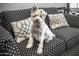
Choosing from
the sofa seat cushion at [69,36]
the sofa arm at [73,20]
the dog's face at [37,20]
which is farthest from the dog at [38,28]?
the sofa arm at [73,20]

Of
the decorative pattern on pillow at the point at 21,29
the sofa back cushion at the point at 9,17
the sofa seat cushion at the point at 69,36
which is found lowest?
the sofa seat cushion at the point at 69,36

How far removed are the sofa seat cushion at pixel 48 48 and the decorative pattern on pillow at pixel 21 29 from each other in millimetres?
78

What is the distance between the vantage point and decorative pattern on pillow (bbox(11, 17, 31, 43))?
4.81 ft

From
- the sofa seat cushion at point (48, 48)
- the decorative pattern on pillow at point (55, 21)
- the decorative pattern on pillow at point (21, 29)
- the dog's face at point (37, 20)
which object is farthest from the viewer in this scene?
the decorative pattern on pillow at point (55, 21)

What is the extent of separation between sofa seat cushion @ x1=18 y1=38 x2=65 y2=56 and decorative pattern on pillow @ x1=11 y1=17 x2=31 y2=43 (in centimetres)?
8

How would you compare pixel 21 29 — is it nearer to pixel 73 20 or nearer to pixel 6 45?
pixel 6 45

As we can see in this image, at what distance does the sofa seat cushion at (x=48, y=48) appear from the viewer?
1212 millimetres

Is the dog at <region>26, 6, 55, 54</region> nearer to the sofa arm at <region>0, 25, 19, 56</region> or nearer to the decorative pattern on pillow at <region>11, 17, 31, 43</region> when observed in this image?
the decorative pattern on pillow at <region>11, 17, 31, 43</region>

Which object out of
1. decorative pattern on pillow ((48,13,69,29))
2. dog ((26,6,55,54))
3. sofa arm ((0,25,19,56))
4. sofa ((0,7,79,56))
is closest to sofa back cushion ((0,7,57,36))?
sofa ((0,7,79,56))

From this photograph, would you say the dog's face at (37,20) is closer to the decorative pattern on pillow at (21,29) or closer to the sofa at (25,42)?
the decorative pattern on pillow at (21,29)

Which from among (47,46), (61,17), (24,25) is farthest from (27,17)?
(61,17)

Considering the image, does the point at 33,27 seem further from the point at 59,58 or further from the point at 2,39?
the point at 59,58

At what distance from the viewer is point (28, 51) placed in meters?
1.22

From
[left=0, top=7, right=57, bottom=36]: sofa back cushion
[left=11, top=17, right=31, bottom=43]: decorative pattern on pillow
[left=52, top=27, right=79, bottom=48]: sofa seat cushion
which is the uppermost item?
[left=0, top=7, right=57, bottom=36]: sofa back cushion
